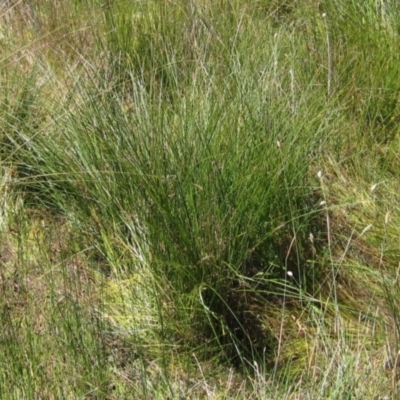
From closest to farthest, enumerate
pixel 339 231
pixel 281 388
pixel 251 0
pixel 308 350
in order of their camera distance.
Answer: pixel 281 388 < pixel 308 350 < pixel 339 231 < pixel 251 0

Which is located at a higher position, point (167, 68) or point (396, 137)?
point (167, 68)

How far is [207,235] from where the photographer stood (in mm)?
2068

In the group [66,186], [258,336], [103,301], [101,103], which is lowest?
[258,336]

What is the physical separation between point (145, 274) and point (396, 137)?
42.1 inches

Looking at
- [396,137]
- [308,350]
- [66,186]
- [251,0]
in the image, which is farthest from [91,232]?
[251,0]

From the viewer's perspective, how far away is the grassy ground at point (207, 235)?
1844 millimetres

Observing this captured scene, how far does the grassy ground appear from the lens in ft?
6.05

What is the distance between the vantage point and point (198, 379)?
197cm

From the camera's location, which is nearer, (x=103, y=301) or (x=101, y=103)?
(x=103, y=301)

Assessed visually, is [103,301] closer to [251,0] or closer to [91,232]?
[91,232]

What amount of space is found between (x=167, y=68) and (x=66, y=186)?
1.95 ft

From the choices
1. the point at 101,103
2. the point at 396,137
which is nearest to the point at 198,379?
the point at 101,103

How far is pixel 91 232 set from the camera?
7.80ft

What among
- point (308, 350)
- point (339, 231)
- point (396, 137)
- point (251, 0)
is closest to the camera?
point (308, 350)
